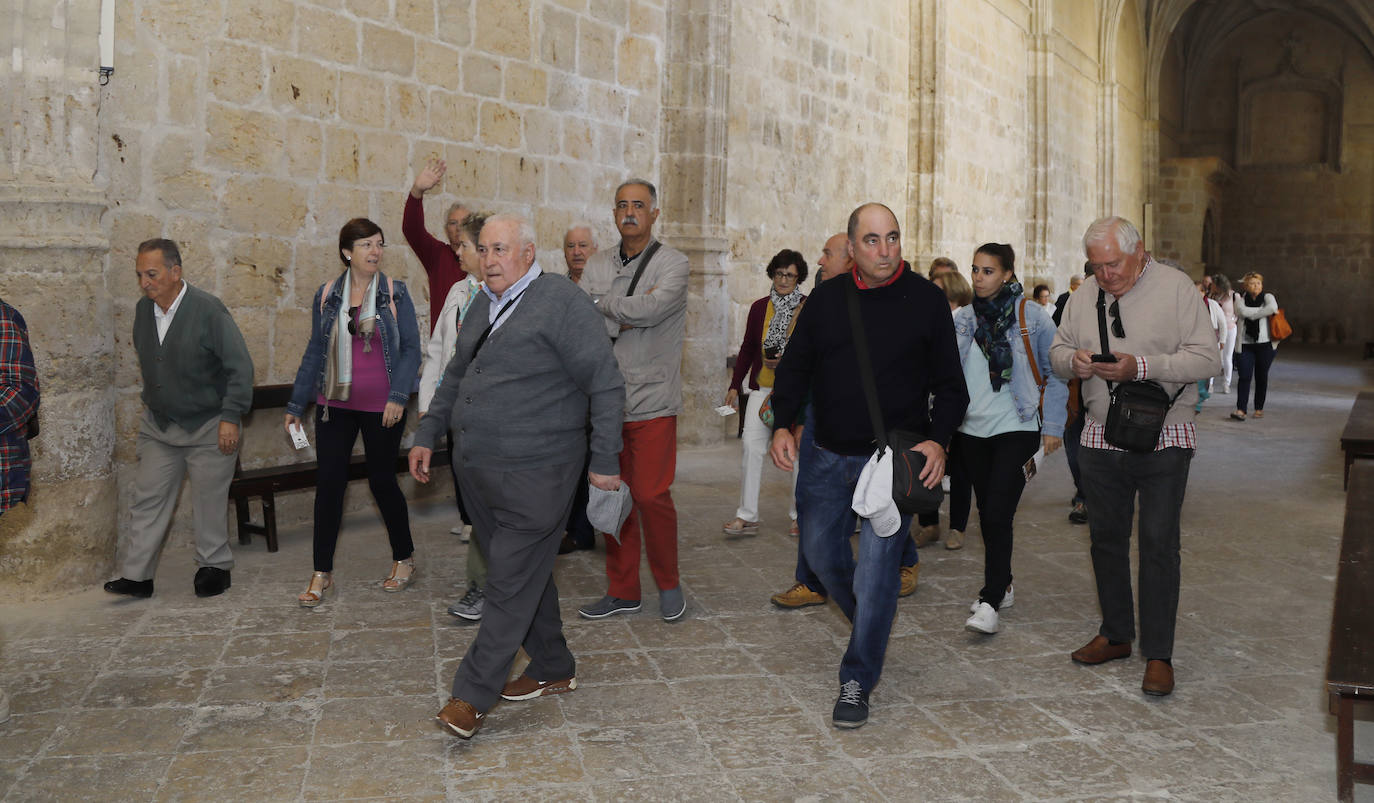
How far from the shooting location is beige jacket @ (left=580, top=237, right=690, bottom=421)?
479cm

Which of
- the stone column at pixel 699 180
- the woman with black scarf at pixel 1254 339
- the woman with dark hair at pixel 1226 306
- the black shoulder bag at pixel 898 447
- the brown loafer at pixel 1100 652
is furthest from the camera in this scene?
the woman with dark hair at pixel 1226 306

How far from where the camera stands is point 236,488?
Answer: 5.94 metres

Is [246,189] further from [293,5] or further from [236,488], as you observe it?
[236,488]

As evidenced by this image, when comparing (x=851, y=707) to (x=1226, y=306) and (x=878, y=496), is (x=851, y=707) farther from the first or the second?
(x=1226, y=306)

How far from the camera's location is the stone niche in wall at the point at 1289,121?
1216 inches

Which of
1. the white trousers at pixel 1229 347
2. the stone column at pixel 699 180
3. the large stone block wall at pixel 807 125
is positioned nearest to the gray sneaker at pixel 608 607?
the stone column at pixel 699 180

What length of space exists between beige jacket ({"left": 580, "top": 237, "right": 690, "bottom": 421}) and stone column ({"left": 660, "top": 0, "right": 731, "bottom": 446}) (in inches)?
187

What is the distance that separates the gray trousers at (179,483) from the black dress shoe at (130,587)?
39 mm

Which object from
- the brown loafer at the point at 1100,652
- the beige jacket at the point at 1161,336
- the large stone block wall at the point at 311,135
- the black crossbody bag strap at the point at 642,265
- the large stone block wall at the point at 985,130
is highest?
the large stone block wall at the point at 985,130

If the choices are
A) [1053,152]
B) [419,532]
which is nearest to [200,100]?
[419,532]

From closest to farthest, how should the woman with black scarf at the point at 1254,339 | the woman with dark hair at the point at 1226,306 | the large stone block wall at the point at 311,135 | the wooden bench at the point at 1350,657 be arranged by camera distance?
the wooden bench at the point at 1350,657 < the large stone block wall at the point at 311,135 < the woman with black scarf at the point at 1254,339 < the woman with dark hair at the point at 1226,306

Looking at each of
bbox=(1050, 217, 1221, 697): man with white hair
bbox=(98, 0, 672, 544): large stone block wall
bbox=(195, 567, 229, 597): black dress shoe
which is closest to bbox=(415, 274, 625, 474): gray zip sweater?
bbox=(1050, 217, 1221, 697): man with white hair

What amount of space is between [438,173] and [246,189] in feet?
3.50

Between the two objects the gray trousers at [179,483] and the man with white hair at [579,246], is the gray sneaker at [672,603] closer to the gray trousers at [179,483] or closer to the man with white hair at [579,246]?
the man with white hair at [579,246]
